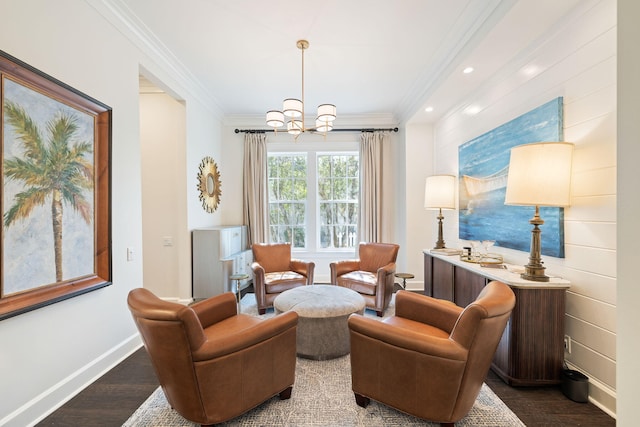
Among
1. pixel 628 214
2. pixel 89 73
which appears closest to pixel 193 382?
pixel 628 214

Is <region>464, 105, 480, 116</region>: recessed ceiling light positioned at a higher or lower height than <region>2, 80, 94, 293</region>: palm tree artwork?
higher

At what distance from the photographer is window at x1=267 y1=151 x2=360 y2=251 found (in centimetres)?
539

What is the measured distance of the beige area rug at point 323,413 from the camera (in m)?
1.76

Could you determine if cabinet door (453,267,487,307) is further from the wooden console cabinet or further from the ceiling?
the ceiling

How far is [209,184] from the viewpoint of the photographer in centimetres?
458

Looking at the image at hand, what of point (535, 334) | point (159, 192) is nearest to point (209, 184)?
point (159, 192)

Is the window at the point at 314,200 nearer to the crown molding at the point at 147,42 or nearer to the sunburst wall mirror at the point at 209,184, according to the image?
→ the sunburst wall mirror at the point at 209,184

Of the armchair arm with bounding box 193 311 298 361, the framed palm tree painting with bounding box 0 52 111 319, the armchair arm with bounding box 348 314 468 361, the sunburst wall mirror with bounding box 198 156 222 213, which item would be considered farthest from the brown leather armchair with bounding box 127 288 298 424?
the sunburst wall mirror with bounding box 198 156 222 213

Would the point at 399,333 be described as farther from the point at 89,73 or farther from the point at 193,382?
the point at 89,73

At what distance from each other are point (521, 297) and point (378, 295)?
1.67 metres

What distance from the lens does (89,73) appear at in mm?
→ 2242

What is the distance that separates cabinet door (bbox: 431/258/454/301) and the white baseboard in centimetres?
331

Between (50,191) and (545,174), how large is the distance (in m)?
3.47

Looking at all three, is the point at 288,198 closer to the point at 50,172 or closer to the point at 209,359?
the point at 50,172
